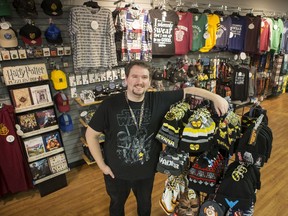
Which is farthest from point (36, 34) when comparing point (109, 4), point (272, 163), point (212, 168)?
point (272, 163)

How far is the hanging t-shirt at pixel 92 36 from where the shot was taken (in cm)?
276

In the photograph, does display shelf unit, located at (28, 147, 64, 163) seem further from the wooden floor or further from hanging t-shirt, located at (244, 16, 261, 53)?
hanging t-shirt, located at (244, 16, 261, 53)

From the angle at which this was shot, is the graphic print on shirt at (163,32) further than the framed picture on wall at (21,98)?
Yes

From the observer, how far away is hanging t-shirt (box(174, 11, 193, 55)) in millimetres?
3834

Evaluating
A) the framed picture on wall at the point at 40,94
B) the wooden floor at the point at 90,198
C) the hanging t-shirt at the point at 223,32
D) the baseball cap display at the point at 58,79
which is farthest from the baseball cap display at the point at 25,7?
the hanging t-shirt at the point at 223,32

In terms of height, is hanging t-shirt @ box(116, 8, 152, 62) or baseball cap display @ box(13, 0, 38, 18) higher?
baseball cap display @ box(13, 0, 38, 18)

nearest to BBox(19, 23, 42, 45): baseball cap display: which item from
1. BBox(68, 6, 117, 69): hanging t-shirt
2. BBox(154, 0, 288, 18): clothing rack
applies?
BBox(68, 6, 117, 69): hanging t-shirt

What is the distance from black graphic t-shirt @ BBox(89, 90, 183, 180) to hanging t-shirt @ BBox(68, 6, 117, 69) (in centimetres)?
153

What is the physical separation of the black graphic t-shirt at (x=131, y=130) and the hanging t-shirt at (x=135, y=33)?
1755mm

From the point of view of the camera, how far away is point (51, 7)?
8.37ft

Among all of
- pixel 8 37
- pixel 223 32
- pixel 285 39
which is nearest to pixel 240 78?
pixel 223 32

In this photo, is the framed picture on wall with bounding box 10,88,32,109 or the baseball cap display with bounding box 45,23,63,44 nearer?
the framed picture on wall with bounding box 10,88,32,109

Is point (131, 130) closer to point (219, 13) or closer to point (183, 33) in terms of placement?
point (183, 33)

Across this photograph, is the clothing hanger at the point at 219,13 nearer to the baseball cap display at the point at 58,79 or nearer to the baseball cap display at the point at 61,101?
the baseball cap display at the point at 58,79
